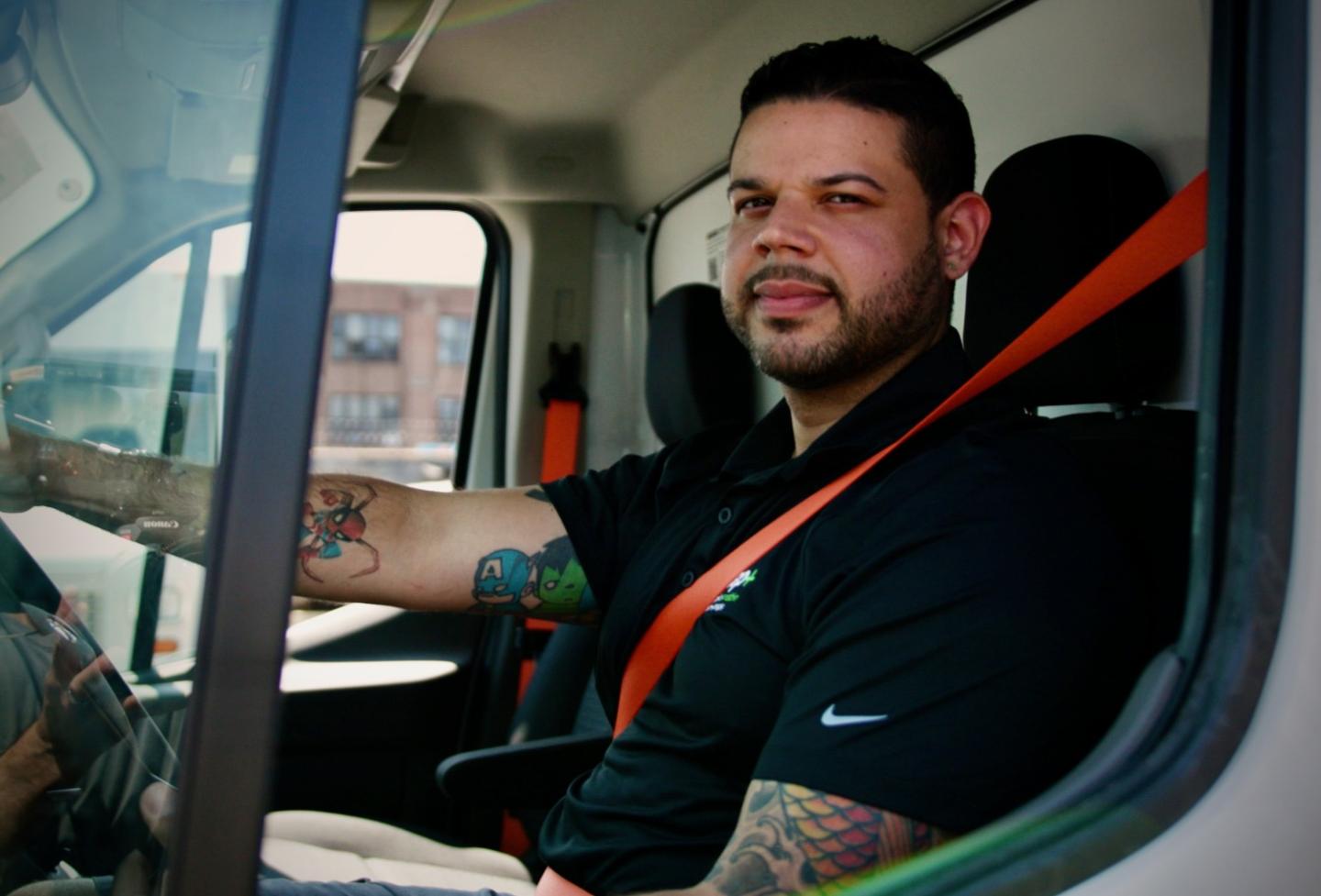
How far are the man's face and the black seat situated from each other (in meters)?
0.09

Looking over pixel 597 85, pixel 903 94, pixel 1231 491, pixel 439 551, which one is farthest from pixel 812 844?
pixel 597 85

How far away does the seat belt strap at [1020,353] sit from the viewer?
1069mm

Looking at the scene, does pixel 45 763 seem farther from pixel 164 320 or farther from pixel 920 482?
pixel 920 482

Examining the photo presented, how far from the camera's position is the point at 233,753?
0.61 meters

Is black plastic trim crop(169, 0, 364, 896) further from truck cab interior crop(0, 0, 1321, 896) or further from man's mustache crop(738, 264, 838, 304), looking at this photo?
man's mustache crop(738, 264, 838, 304)

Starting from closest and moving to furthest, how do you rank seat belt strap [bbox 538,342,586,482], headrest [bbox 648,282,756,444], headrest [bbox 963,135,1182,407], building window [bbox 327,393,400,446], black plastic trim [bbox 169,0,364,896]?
black plastic trim [bbox 169,0,364,896]
headrest [bbox 963,135,1182,407]
headrest [bbox 648,282,756,444]
seat belt strap [bbox 538,342,586,482]
building window [bbox 327,393,400,446]

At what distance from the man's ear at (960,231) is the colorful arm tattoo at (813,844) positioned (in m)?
0.72

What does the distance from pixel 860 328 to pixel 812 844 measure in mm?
624

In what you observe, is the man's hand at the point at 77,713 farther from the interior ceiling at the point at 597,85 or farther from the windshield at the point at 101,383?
the interior ceiling at the point at 597,85

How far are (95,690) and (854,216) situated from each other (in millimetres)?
907

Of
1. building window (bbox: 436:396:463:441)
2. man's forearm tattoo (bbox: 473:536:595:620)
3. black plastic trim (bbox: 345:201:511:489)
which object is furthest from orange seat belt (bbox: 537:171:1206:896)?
building window (bbox: 436:396:463:441)

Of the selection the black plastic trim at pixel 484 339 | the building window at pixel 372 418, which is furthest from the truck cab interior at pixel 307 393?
the building window at pixel 372 418

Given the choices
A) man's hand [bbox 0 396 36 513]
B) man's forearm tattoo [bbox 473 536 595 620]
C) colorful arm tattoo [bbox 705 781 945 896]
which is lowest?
colorful arm tattoo [bbox 705 781 945 896]

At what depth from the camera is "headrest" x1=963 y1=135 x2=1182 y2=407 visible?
131cm
